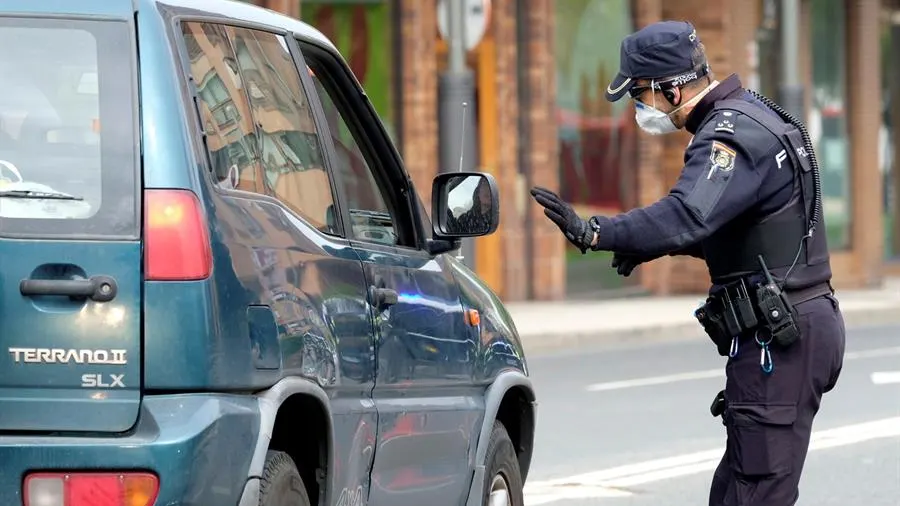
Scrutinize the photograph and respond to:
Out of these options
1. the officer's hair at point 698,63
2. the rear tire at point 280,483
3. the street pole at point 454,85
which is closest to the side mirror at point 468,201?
the officer's hair at point 698,63

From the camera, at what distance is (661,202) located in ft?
16.4

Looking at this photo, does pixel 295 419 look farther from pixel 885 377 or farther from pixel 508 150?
pixel 508 150

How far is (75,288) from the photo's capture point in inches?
165

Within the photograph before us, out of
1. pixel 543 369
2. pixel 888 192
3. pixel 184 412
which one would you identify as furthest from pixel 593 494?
pixel 888 192

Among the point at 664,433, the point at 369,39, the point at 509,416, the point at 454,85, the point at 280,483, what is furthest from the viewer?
the point at 369,39

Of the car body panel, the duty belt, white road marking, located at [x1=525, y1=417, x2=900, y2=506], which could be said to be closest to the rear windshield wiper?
the car body panel

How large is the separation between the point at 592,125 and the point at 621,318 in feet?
13.9

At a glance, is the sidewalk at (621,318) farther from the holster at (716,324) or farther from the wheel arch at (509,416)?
the holster at (716,324)

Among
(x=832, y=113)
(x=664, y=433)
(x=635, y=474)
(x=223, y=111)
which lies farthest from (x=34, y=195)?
(x=832, y=113)

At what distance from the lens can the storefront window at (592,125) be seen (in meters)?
22.9

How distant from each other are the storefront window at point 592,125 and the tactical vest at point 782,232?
683 inches

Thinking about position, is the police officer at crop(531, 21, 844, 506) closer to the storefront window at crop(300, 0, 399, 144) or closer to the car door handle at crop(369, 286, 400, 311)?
the car door handle at crop(369, 286, 400, 311)

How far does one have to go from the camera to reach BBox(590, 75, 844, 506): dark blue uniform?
4973 millimetres

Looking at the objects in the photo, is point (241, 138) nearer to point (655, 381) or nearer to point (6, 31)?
point (6, 31)
